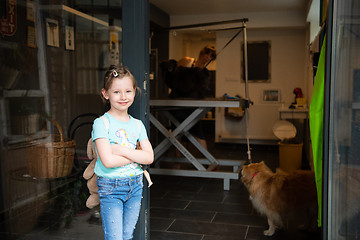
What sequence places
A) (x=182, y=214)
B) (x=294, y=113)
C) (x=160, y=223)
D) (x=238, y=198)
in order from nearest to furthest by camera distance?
(x=160, y=223) → (x=182, y=214) → (x=238, y=198) → (x=294, y=113)

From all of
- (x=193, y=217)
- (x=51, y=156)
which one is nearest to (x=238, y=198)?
(x=193, y=217)

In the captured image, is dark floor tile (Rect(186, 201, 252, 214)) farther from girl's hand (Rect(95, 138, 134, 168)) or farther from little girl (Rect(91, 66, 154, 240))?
girl's hand (Rect(95, 138, 134, 168))

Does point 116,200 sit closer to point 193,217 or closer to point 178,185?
point 193,217

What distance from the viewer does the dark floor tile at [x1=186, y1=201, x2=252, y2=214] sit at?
3512 mm

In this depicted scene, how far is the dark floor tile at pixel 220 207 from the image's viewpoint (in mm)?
3512

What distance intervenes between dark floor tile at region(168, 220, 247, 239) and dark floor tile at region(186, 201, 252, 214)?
0.39 meters

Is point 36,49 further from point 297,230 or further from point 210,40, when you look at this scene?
point 210,40

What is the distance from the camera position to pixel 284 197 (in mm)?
2748

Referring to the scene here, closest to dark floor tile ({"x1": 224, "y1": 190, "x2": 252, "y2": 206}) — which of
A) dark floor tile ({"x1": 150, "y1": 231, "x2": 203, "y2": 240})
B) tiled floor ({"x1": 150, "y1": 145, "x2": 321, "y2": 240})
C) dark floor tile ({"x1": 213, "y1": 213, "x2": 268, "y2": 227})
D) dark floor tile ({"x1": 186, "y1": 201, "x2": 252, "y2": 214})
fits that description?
tiled floor ({"x1": 150, "y1": 145, "x2": 321, "y2": 240})

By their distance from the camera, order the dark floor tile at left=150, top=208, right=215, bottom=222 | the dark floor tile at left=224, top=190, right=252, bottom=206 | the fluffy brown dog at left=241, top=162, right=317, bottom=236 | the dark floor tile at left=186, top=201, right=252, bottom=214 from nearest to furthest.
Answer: the fluffy brown dog at left=241, top=162, right=317, bottom=236 → the dark floor tile at left=150, top=208, right=215, bottom=222 → the dark floor tile at left=186, top=201, right=252, bottom=214 → the dark floor tile at left=224, top=190, right=252, bottom=206

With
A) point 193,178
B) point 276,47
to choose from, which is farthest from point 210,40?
point 193,178

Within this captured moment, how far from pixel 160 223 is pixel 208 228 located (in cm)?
39

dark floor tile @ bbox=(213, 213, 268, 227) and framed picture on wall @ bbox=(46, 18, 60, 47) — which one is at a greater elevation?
framed picture on wall @ bbox=(46, 18, 60, 47)

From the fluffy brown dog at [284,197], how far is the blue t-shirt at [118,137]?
1318 mm
